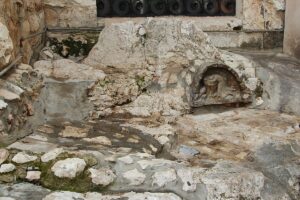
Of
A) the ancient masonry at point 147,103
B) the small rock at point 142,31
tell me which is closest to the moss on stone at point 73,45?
the ancient masonry at point 147,103

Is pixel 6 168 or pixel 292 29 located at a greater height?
pixel 292 29

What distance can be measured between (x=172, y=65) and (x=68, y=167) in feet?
5.34

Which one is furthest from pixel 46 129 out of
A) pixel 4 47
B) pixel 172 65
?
pixel 172 65

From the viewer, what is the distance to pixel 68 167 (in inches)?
87.7

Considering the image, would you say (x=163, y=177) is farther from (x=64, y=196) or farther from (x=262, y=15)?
(x=262, y=15)

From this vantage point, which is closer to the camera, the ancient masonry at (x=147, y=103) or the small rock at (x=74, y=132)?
the ancient masonry at (x=147, y=103)

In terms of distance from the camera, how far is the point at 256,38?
462cm

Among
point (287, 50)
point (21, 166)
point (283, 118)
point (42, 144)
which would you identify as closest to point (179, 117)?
point (283, 118)

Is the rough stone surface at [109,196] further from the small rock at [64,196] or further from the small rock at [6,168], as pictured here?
the small rock at [6,168]

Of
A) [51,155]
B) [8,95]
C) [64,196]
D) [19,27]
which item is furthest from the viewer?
[19,27]

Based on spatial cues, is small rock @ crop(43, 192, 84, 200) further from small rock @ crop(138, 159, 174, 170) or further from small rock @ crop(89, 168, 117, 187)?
small rock @ crop(138, 159, 174, 170)

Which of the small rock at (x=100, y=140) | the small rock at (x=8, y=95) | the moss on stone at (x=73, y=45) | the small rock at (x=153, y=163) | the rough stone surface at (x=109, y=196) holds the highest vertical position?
the moss on stone at (x=73, y=45)

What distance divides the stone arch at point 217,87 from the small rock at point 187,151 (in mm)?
733

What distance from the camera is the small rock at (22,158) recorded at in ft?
7.43
